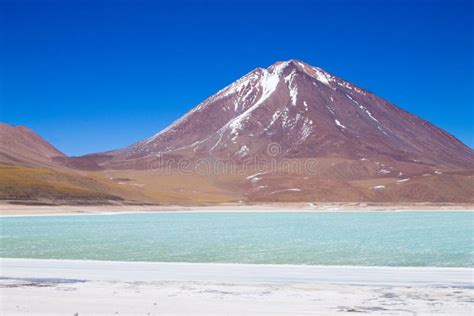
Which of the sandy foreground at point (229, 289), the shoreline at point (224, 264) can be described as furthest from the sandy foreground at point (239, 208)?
the sandy foreground at point (229, 289)

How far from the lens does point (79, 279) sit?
16.4 metres

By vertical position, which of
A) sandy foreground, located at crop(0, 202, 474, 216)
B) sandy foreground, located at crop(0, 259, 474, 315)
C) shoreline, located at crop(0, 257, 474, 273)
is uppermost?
sandy foreground, located at crop(0, 202, 474, 216)

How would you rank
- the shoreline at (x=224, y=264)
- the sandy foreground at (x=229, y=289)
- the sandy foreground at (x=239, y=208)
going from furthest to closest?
the sandy foreground at (x=239, y=208) → the shoreline at (x=224, y=264) → the sandy foreground at (x=229, y=289)

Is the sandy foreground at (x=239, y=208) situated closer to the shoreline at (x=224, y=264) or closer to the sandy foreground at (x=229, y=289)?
the shoreline at (x=224, y=264)

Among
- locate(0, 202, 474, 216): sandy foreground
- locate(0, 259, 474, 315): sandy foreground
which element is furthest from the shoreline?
locate(0, 202, 474, 216): sandy foreground

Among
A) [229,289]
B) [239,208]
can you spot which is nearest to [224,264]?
[229,289]

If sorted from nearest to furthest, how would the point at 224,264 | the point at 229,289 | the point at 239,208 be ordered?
the point at 229,289 → the point at 224,264 → the point at 239,208

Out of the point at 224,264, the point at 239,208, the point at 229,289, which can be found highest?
the point at 239,208

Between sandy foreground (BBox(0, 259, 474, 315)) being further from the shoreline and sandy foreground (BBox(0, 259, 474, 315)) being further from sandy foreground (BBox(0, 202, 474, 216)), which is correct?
sandy foreground (BBox(0, 202, 474, 216))

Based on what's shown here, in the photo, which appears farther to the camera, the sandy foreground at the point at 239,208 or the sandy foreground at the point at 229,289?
the sandy foreground at the point at 239,208

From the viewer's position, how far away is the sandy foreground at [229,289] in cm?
1205

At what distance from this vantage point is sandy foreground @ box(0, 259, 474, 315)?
475 inches

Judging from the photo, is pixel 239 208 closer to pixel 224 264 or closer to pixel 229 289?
pixel 224 264

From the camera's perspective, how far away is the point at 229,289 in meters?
14.6
